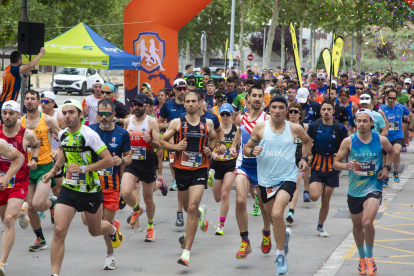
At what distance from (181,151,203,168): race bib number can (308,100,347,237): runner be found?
2174mm

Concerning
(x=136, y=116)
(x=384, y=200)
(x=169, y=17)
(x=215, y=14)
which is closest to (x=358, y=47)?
(x=215, y=14)

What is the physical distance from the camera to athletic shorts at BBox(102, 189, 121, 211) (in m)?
6.73

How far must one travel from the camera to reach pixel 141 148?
806cm

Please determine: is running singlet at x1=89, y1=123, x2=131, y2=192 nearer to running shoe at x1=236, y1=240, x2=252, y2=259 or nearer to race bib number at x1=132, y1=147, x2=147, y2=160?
race bib number at x1=132, y1=147, x2=147, y2=160

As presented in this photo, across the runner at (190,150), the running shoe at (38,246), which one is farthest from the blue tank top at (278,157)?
the running shoe at (38,246)

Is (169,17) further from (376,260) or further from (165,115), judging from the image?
(376,260)

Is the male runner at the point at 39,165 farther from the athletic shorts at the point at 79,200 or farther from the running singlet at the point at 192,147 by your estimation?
the running singlet at the point at 192,147

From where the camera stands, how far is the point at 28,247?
24.4 feet

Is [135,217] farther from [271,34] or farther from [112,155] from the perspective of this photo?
[271,34]

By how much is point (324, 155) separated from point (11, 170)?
4.55 m

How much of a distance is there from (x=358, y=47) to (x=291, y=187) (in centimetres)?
4755

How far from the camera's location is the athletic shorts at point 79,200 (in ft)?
19.2

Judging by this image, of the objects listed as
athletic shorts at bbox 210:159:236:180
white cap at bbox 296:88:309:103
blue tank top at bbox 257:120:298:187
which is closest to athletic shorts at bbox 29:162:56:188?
athletic shorts at bbox 210:159:236:180

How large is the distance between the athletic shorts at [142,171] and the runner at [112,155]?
92 cm
